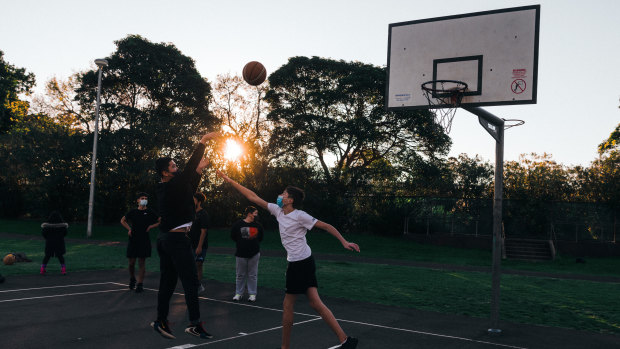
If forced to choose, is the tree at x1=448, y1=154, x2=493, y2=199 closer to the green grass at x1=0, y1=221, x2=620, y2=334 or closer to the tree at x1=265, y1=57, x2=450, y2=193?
the tree at x1=265, y1=57, x2=450, y2=193

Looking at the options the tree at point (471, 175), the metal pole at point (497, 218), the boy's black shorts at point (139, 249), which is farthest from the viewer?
the tree at point (471, 175)

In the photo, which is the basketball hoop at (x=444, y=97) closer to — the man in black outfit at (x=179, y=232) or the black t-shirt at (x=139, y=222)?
the man in black outfit at (x=179, y=232)

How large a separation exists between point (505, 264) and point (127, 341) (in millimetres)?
18780

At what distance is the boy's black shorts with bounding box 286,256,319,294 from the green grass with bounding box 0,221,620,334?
4.85 m

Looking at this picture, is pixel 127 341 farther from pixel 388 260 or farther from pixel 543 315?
pixel 388 260

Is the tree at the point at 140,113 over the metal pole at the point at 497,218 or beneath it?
over

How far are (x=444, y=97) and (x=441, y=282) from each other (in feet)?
22.2

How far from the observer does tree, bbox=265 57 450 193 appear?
32125 millimetres

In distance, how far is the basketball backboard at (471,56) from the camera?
29.0 ft

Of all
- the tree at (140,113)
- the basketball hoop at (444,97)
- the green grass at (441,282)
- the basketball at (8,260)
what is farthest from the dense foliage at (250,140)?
the basketball hoop at (444,97)

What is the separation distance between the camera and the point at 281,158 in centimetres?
3241

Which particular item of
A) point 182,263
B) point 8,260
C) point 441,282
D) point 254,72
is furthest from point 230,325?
point 8,260

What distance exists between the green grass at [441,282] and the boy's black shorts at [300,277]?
4.85 m

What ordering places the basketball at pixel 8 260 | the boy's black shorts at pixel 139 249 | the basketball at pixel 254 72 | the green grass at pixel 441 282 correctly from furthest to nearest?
the basketball at pixel 8 260 → the boy's black shorts at pixel 139 249 → the basketball at pixel 254 72 → the green grass at pixel 441 282
